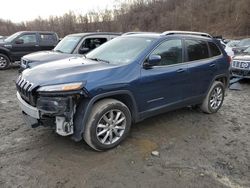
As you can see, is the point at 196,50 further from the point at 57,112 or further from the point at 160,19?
the point at 160,19

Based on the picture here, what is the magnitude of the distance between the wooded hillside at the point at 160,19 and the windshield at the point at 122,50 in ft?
110

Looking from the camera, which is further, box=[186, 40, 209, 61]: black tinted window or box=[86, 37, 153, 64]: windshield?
box=[186, 40, 209, 61]: black tinted window

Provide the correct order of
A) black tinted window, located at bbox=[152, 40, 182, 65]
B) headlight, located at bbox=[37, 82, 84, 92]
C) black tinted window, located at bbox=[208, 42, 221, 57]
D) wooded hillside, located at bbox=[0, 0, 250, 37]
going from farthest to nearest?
wooded hillside, located at bbox=[0, 0, 250, 37] → black tinted window, located at bbox=[208, 42, 221, 57] → black tinted window, located at bbox=[152, 40, 182, 65] → headlight, located at bbox=[37, 82, 84, 92]

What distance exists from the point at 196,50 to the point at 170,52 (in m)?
0.80

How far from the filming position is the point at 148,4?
183 feet

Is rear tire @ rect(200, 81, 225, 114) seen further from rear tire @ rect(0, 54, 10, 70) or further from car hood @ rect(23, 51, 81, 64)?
rear tire @ rect(0, 54, 10, 70)

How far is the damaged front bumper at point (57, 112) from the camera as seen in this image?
3.34 meters

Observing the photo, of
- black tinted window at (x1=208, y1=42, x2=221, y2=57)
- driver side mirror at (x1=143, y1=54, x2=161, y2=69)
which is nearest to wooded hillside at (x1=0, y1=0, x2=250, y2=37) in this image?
black tinted window at (x1=208, y1=42, x2=221, y2=57)

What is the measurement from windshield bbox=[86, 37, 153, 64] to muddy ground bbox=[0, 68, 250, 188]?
1.34 m

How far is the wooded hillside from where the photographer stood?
38000mm

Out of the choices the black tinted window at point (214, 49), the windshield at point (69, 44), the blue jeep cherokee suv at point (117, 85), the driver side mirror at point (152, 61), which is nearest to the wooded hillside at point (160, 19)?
the windshield at point (69, 44)

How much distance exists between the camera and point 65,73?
3619 millimetres

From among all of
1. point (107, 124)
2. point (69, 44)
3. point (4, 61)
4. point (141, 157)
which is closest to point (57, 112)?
point (107, 124)

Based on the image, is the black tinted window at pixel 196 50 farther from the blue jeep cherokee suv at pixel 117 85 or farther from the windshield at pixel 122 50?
the windshield at pixel 122 50
